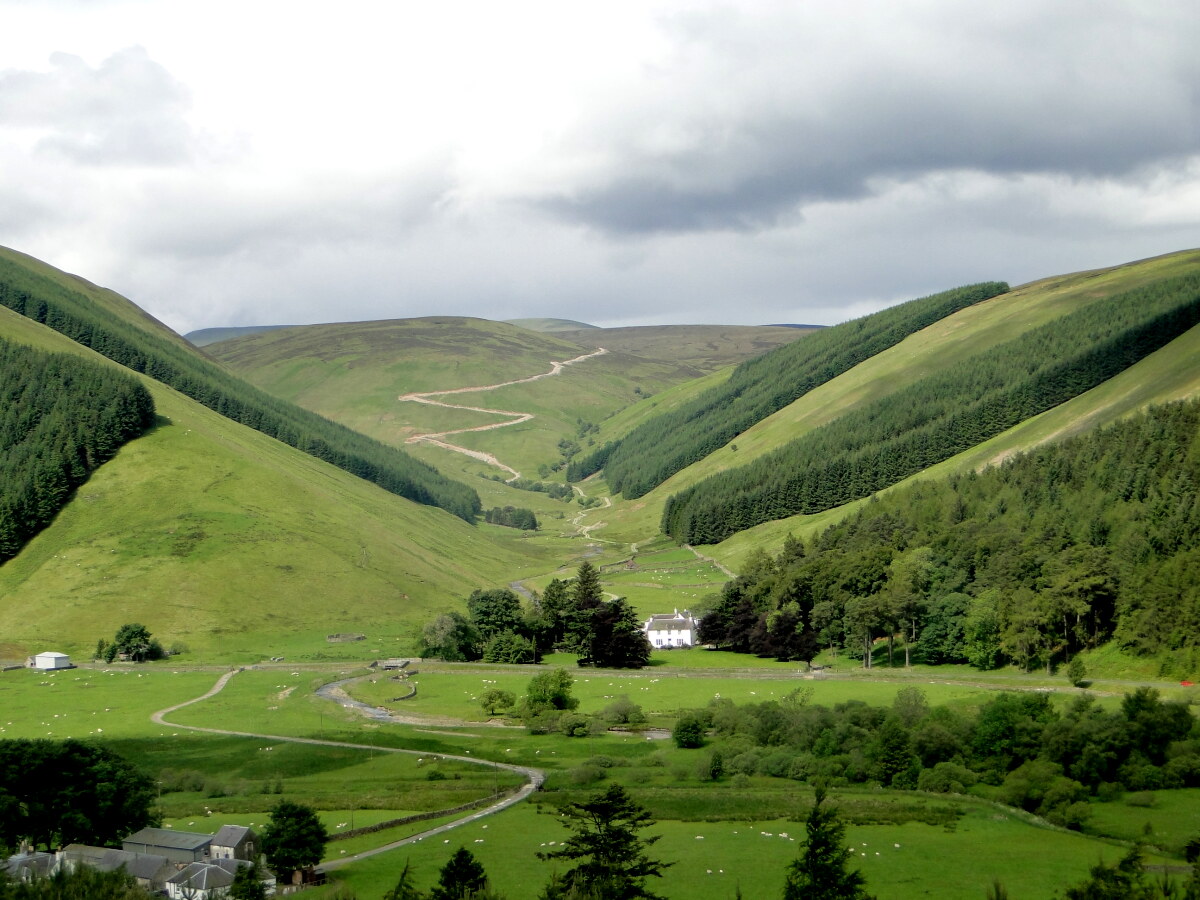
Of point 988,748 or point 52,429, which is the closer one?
point 988,748

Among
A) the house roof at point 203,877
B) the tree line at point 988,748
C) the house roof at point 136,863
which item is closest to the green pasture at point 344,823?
the house roof at point 203,877

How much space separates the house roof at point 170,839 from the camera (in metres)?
61.5

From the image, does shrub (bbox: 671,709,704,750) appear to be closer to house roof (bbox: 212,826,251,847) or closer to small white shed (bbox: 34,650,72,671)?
house roof (bbox: 212,826,251,847)

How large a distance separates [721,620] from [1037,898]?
8512 centimetres

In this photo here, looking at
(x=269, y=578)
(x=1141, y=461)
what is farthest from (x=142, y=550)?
(x=1141, y=461)

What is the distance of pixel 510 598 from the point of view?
137 metres

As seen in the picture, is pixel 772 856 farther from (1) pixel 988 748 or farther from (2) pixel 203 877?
(2) pixel 203 877

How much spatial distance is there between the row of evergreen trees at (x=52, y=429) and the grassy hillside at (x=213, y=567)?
2658mm

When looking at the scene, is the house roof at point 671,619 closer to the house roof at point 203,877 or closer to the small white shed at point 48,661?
the small white shed at point 48,661

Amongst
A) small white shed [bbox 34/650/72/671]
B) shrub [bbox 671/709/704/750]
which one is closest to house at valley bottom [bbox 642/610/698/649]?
shrub [bbox 671/709/704/750]

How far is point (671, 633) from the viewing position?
14400cm

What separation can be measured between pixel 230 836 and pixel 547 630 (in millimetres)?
77622

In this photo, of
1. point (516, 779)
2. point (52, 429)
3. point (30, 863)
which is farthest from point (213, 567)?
point (30, 863)

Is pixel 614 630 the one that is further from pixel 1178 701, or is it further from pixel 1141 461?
pixel 1141 461
